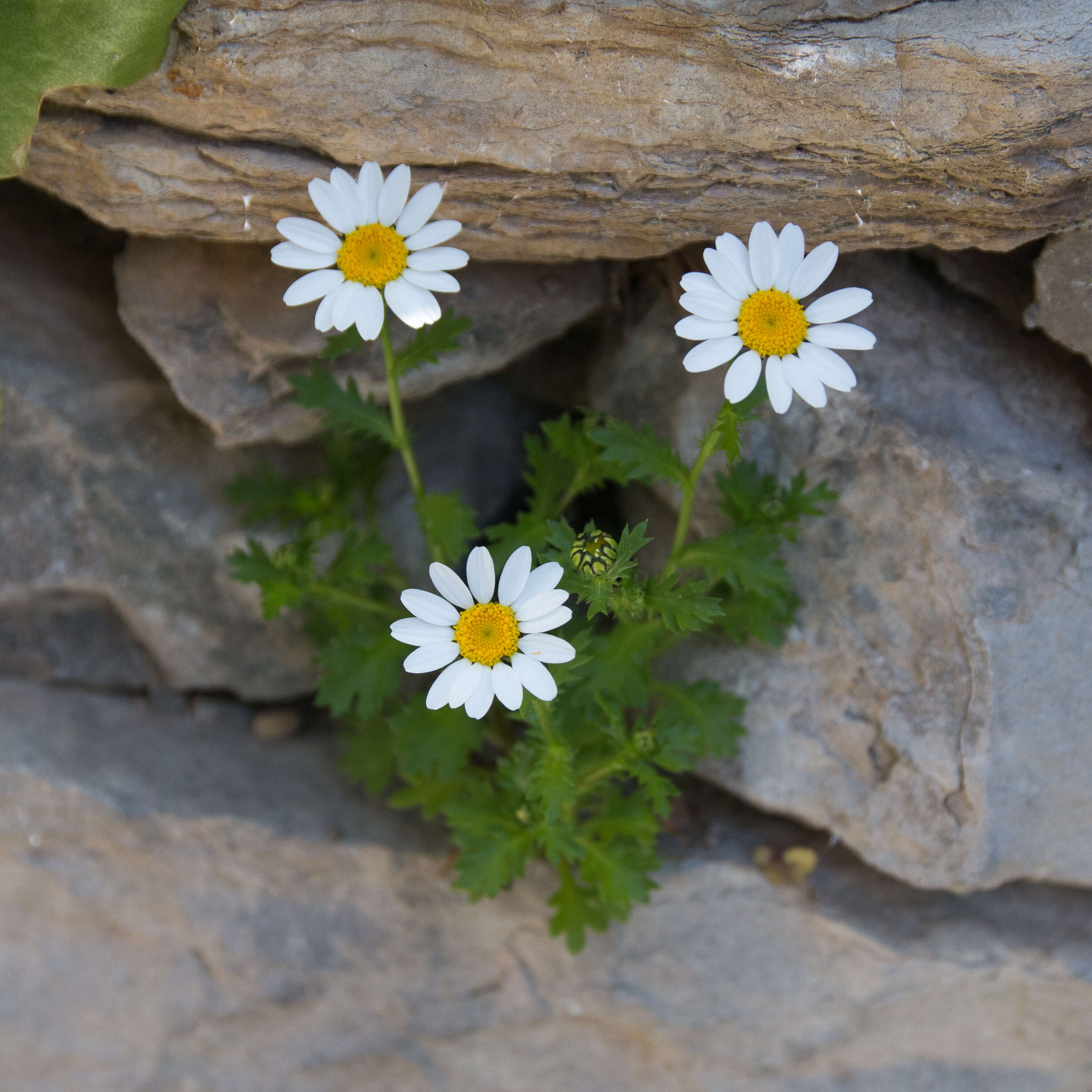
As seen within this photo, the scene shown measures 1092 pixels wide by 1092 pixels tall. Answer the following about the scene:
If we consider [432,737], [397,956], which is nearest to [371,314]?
[432,737]

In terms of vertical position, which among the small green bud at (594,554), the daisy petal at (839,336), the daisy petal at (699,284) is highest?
the daisy petal at (699,284)

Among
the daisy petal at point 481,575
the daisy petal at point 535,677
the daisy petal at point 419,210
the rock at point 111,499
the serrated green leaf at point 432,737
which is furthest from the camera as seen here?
the rock at point 111,499

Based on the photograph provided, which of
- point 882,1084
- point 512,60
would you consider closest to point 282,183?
point 512,60

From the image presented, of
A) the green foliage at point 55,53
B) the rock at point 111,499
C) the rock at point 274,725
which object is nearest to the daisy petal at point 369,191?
the green foliage at point 55,53

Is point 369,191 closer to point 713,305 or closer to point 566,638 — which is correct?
point 713,305

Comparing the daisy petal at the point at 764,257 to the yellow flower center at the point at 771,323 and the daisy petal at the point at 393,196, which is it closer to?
the yellow flower center at the point at 771,323

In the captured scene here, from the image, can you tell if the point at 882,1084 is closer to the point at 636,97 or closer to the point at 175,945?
the point at 175,945

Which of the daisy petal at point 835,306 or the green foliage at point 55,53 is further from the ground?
the green foliage at point 55,53
